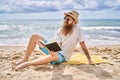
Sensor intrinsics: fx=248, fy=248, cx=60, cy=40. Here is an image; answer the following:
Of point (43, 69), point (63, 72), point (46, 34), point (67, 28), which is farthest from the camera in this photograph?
point (46, 34)

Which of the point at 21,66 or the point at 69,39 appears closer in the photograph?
the point at 21,66

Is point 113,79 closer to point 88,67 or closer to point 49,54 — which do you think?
point 88,67

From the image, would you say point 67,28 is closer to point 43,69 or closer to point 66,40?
point 66,40

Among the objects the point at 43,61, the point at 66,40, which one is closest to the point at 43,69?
the point at 43,61

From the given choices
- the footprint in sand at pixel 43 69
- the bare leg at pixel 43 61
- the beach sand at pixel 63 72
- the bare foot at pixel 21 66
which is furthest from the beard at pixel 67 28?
the bare foot at pixel 21 66

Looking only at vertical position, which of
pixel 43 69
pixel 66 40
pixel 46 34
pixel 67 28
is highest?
pixel 67 28

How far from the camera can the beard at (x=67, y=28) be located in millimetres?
4832

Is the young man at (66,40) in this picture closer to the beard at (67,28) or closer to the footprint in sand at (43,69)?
the beard at (67,28)

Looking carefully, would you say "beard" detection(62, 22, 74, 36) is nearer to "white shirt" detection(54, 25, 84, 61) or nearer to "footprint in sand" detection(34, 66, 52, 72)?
"white shirt" detection(54, 25, 84, 61)

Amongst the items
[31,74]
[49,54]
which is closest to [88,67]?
[49,54]

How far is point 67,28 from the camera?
4879 mm

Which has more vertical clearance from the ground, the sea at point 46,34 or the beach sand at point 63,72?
the beach sand at point 63,72

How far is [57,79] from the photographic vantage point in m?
4.09

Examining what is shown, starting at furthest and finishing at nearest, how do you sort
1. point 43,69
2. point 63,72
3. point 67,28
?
point 67,28, point 43,69, point 63,72
